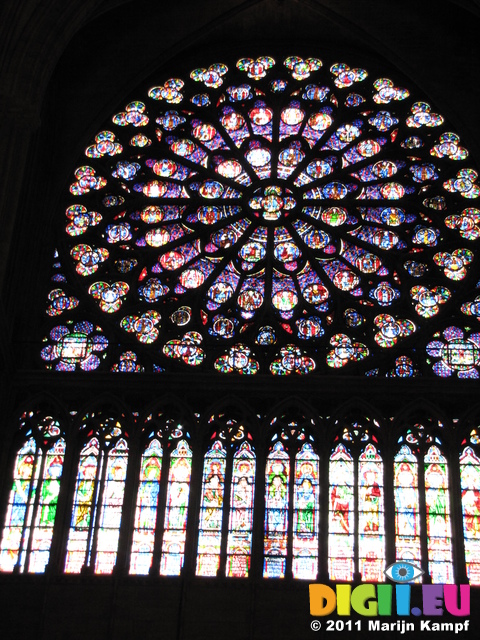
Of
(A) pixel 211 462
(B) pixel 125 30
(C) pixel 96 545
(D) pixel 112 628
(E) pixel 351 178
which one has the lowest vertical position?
(D) pixel 112 628

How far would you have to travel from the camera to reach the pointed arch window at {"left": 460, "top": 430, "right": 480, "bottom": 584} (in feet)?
45.4

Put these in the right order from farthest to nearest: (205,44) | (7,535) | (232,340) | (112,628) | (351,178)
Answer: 1. (205,44)
2. (351,178)
3. (232,340)
4. (7,535)
5. (112,628)

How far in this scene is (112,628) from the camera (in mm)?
13445

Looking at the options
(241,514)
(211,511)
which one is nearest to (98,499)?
(211,511)

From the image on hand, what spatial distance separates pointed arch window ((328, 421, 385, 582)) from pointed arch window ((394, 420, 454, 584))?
0.79 feet

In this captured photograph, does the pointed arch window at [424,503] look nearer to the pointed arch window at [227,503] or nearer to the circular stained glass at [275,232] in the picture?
the circular stained glass at [275,232]

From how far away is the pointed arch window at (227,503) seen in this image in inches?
551

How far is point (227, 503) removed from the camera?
14.3m

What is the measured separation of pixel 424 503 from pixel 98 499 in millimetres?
3986

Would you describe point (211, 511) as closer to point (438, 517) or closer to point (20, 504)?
point (20, 504)

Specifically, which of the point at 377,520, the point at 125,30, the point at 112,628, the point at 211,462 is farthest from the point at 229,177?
the point at 112,628

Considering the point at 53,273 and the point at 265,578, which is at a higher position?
the point at 53,273

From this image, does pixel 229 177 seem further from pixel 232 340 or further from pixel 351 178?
pixel 232 340

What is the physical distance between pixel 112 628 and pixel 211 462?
7.86ft
